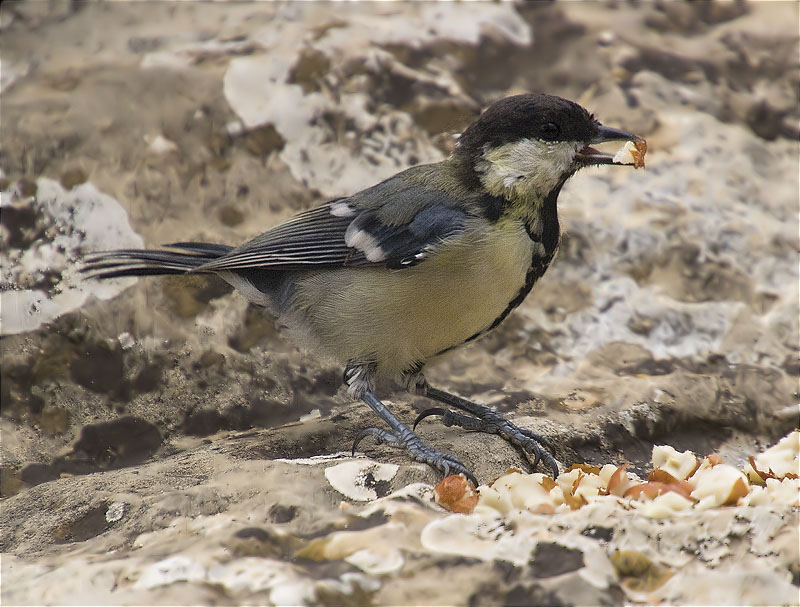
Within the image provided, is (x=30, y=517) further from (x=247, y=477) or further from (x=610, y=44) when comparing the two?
(x=610, y=44)

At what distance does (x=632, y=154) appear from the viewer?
10.6 ft

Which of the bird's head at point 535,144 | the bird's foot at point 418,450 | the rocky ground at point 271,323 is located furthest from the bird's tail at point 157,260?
the bird's head at point 535,144

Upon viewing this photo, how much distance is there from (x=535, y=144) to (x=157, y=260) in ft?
5.27

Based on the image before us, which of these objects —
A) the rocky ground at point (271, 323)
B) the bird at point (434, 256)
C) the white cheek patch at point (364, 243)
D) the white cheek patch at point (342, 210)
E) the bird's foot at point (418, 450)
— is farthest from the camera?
the white cheek patch at point (342, 210)

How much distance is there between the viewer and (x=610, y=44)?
4918mm

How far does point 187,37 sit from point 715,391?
10.8 feet

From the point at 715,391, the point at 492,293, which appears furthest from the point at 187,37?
the point at 715,391

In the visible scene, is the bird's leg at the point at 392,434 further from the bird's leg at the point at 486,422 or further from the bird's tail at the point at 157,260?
the bird's tail at the point at 157,260

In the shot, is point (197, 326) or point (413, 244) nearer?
point (413, 244)

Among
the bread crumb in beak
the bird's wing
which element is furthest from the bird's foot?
the bread crumb in beak

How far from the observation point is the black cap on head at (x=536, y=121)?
307 cm

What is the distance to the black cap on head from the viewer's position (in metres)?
3.07

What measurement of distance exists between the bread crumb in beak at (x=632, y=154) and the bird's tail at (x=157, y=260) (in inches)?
65.0

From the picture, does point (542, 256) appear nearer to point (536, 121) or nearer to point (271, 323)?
point (536, 121)
